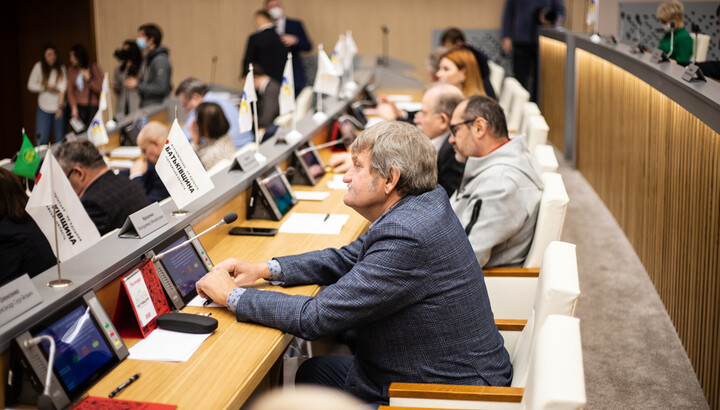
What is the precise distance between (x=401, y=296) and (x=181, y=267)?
2.59 ft

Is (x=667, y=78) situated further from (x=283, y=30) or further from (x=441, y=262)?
(x=283, y=30)

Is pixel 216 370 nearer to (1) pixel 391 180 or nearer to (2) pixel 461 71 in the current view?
(1) pixel 391 180

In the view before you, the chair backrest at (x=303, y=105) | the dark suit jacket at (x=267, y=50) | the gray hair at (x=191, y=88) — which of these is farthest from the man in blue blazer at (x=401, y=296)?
the dark suit jacket at (x=267, y=50)

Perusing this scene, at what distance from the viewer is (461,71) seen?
5266 mm

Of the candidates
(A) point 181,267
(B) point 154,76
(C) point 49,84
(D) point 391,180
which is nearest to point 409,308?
(D) point 391,180

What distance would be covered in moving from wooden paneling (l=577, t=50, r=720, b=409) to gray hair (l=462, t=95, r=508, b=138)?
816 mm

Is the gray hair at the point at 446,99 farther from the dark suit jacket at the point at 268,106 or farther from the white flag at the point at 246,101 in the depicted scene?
the dark suit jacket at the point at 268,106

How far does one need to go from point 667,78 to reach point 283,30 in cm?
675

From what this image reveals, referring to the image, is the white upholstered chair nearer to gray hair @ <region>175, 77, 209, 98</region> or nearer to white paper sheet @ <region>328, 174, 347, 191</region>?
white paper sheet @ <region>328, 174, 347, 191</region>

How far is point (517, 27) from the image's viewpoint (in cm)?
893

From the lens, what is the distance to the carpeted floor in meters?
3.12

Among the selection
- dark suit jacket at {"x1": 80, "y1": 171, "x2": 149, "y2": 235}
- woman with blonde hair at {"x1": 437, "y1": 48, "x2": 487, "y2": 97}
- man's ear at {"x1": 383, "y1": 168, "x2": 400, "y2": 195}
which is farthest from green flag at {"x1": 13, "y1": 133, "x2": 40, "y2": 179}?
woman with blonde hair at {"x1": 437, "y1": 48, "x2": 487, "y2": 97}

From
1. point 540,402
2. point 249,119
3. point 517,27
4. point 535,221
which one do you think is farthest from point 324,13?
point 540,402

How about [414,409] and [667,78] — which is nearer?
[414,409]
